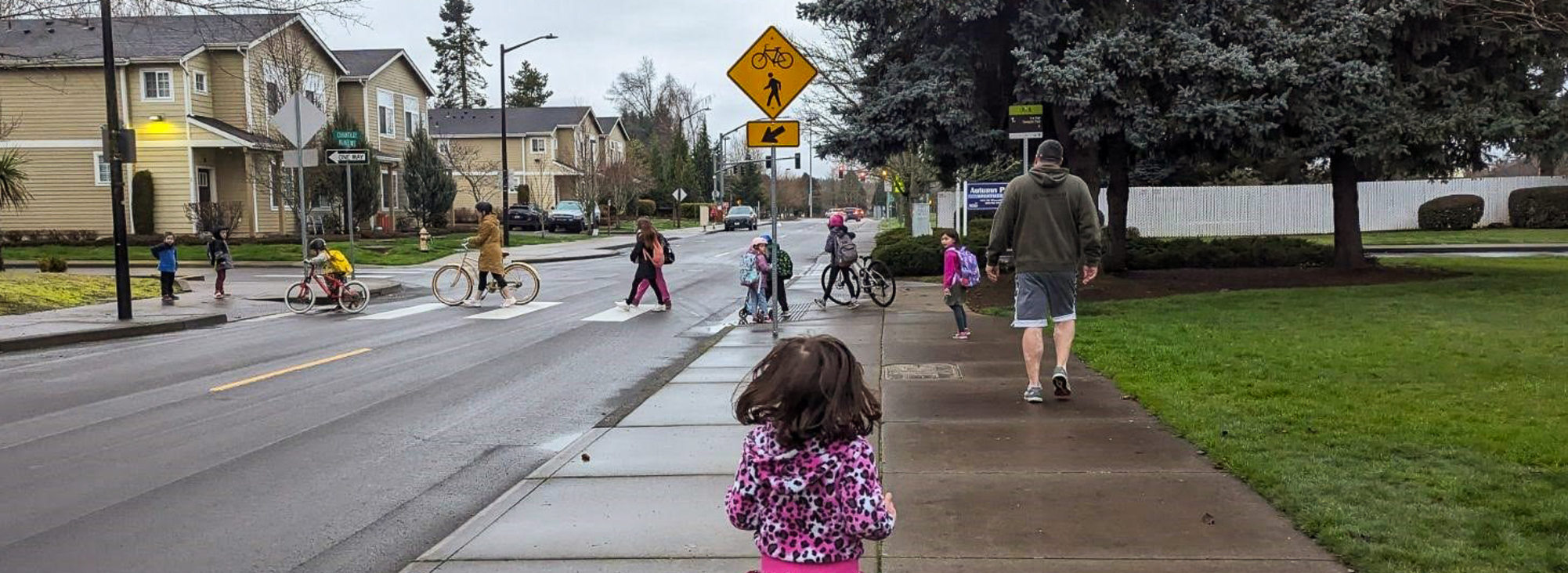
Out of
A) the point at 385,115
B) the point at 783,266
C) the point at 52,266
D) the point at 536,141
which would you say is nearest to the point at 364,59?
the point at 385,115

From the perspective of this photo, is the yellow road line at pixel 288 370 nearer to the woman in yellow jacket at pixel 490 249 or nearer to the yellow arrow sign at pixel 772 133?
the yellow arrow sign at pixel 772 133

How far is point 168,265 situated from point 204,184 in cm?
2212

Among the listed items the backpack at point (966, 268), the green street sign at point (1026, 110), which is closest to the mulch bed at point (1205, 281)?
the green street sign at point (1026, 110)

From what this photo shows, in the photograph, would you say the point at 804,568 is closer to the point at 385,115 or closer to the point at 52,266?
the point at 52,266

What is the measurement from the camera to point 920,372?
9547 millimetres

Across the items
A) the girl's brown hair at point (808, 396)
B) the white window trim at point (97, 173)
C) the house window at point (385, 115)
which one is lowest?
the girl's brown hair at point (808, 396)

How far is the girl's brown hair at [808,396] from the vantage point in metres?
2.89

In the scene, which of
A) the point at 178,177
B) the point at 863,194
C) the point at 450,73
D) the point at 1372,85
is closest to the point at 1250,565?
the point at 1372,85

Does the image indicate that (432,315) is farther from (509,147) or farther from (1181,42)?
(509,147)

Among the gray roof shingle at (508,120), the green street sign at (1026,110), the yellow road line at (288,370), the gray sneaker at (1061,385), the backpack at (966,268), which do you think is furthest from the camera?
the gray roof shingle at (508,120)

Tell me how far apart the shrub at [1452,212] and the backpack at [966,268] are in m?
31.4

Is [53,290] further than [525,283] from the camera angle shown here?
No

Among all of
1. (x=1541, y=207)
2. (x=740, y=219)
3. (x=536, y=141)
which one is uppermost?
(x=536, y=141)

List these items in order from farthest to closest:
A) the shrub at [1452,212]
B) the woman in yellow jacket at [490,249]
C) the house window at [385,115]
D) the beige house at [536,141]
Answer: the beige house at [536,141] → the house window at [385,115] → the shrub at [1452,212] → the woman in yellow jacket at [490,249]
